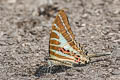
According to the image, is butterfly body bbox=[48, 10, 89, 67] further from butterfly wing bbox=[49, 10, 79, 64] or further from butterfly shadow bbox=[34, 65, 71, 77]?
butterfly shadow bbox=[34, 65, 71, 77]

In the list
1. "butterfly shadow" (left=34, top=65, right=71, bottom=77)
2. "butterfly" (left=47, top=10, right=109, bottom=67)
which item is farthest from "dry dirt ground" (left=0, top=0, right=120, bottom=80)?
"butterfly" (left=47, top=10, right=109, bottom=67)

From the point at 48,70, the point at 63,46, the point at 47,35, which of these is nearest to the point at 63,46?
the point at 63,46

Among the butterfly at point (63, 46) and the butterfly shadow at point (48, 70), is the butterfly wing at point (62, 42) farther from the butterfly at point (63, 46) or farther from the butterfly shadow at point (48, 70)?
the butterfly shadow at point (48, 70)

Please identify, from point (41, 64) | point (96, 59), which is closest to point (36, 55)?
point (41, 64)

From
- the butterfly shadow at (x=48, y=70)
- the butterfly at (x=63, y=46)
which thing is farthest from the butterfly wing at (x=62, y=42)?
the butterfly shadow at (x=48, y=70)

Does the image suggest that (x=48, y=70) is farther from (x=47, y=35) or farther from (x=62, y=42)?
(x=47, y=35)
